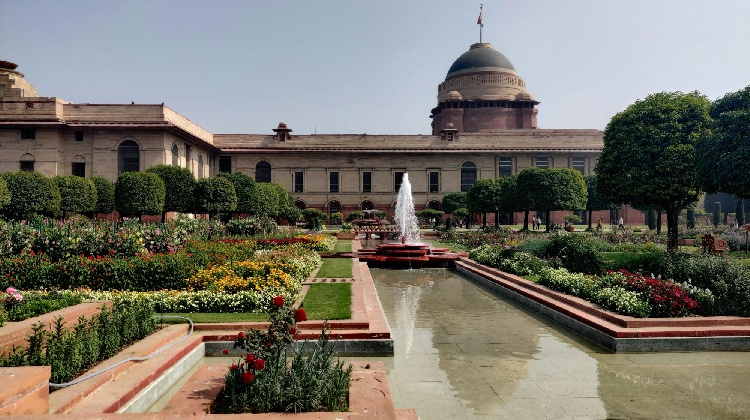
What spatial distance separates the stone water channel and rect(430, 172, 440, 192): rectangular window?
4051 centimetres

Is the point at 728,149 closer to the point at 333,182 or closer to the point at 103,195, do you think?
the point at 103,195

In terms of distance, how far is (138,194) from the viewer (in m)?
25.5

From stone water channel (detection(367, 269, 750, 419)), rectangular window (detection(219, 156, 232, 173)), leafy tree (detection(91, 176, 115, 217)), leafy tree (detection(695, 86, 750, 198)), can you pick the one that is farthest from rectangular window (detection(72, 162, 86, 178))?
leafy tree (detection(695, 86, 750, 198))

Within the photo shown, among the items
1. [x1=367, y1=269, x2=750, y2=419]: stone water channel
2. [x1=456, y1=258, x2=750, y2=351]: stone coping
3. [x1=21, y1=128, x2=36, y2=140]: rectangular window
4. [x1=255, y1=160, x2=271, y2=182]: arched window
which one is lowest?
[x1=367, y1=269, x2=750, y2=419]: stone water channel

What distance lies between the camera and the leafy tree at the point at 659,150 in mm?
17844

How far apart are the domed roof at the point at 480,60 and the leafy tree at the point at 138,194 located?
40.4 metres

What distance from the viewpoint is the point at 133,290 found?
9.67 m

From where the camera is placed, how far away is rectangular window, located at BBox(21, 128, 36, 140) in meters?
34.9

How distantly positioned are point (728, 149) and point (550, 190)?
1851 centimetres

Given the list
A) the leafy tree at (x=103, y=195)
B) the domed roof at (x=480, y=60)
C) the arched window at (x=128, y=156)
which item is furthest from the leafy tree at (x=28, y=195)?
the domed roof at (x=480, y=60)

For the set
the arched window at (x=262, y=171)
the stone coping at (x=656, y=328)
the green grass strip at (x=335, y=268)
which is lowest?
the stone coping at (x=656, y=328)

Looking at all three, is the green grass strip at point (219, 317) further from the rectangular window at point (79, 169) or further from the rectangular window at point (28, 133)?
the rectangular window at point (28, 133)

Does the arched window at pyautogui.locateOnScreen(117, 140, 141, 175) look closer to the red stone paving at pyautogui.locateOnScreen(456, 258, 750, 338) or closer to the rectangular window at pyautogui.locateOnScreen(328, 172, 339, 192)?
the rectangular window at pyautogui.locateOnScreen(328, 172, 339, 192)

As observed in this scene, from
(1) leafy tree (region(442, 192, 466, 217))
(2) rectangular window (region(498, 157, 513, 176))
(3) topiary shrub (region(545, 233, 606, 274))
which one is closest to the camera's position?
(3) topiary shrub (region(545, 233, 606, 274))
